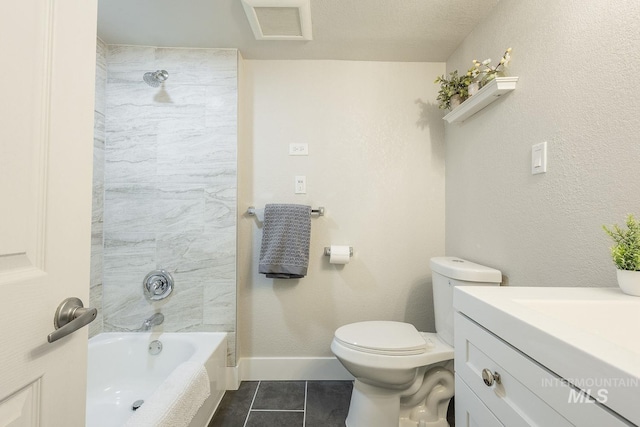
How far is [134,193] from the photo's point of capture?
5.27ft

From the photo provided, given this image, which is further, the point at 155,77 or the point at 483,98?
the point at 155,77

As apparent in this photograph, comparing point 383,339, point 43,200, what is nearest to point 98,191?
point 43,200

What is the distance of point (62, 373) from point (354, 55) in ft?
6.21

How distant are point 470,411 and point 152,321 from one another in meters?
1.66

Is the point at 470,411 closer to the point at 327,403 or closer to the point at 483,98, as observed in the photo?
the point at 327,403

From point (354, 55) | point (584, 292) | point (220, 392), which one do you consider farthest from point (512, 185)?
point (220, 392)

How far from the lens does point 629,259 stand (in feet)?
2.06

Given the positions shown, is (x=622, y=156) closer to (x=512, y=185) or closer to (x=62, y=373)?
(x=512, y=185)

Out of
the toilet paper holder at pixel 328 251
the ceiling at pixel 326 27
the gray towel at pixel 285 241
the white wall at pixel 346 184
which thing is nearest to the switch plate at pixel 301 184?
the white wall at pixel 346 184

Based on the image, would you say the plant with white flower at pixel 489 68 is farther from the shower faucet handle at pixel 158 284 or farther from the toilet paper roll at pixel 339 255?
the shower faucet handle at pixel 158 284

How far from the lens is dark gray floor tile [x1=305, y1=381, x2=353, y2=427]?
134cm

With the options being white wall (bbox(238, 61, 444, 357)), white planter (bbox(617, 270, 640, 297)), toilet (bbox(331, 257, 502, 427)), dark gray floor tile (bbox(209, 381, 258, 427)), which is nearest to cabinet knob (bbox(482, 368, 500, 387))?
white planter (bbox(617, 270, 640, 297))

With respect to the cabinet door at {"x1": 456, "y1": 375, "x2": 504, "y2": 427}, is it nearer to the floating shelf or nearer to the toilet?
the toilet

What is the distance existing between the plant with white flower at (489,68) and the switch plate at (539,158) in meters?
0.39
